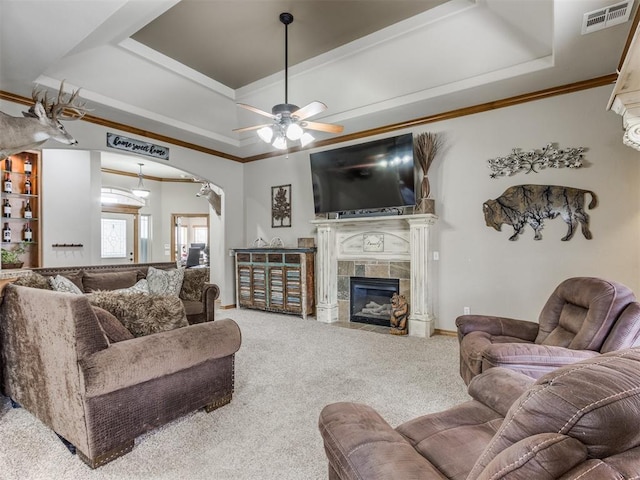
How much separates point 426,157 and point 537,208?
1.45m

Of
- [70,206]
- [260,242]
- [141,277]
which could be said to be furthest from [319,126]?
[70,206]

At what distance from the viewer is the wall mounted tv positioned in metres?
4.61

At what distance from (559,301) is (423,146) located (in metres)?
2.64

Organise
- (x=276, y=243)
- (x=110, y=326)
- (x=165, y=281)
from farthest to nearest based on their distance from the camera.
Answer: (x=276, y=243) → (x=165, y=281) → (x=110, y=326)

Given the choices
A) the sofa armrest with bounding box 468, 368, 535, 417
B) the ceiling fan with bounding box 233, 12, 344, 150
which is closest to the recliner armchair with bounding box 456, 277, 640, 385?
the sofa armrest with bounding box 468, 368, 535, 417

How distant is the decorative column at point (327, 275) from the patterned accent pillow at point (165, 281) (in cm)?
207

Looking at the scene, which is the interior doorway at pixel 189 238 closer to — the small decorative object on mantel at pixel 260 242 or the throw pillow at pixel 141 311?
the small decorative object on mantel at pixel 260 242

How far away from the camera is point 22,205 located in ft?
17.7

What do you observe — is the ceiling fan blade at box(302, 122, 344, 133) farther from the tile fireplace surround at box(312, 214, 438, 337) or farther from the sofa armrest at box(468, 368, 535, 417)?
the sofa armrest at box(468, 368, 535, 417)

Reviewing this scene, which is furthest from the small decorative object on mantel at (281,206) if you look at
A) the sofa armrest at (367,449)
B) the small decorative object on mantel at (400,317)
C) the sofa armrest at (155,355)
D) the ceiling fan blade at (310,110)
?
the sofa armrest at (367,449)

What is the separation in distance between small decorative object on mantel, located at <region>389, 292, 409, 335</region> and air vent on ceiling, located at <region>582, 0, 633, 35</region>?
10.9ft

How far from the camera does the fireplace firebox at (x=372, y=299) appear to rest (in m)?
4.97

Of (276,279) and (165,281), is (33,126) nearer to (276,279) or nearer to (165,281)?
(165,281)

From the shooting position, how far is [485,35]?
11.3ft
